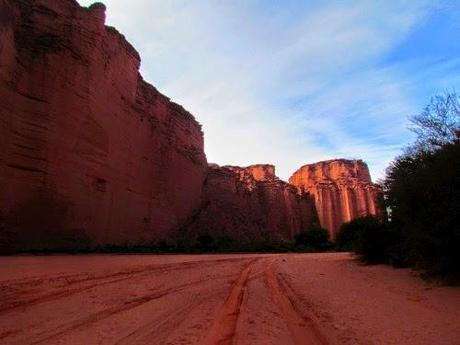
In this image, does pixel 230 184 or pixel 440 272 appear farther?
pixel 230 184

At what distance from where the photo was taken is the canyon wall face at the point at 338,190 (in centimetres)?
6600

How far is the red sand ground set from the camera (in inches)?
187

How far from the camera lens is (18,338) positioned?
463 cm

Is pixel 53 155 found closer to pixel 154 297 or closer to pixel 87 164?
pixel 87 164

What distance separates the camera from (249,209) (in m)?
50.4

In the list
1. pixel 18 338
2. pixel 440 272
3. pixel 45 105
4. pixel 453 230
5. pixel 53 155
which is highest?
pixel 45 105

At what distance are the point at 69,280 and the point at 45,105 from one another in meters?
15.7

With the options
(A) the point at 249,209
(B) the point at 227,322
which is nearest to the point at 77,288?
(B) the point at 227,322

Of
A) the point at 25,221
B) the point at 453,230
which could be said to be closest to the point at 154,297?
the point at 453,230

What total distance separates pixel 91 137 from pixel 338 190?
50937mm

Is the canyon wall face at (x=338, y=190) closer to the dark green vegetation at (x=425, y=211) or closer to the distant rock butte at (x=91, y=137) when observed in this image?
the distant rock butte at (x=91, y=137)

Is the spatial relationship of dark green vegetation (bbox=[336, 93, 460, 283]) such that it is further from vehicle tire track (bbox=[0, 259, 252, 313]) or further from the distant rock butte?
the distant rock butte

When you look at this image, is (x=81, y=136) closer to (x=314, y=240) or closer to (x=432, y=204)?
(x=432, y=204)

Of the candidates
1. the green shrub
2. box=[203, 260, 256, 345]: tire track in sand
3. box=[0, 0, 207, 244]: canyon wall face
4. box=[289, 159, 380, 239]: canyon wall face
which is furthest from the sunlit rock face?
box=[203, 260, 256, 345]: tire track in sand
